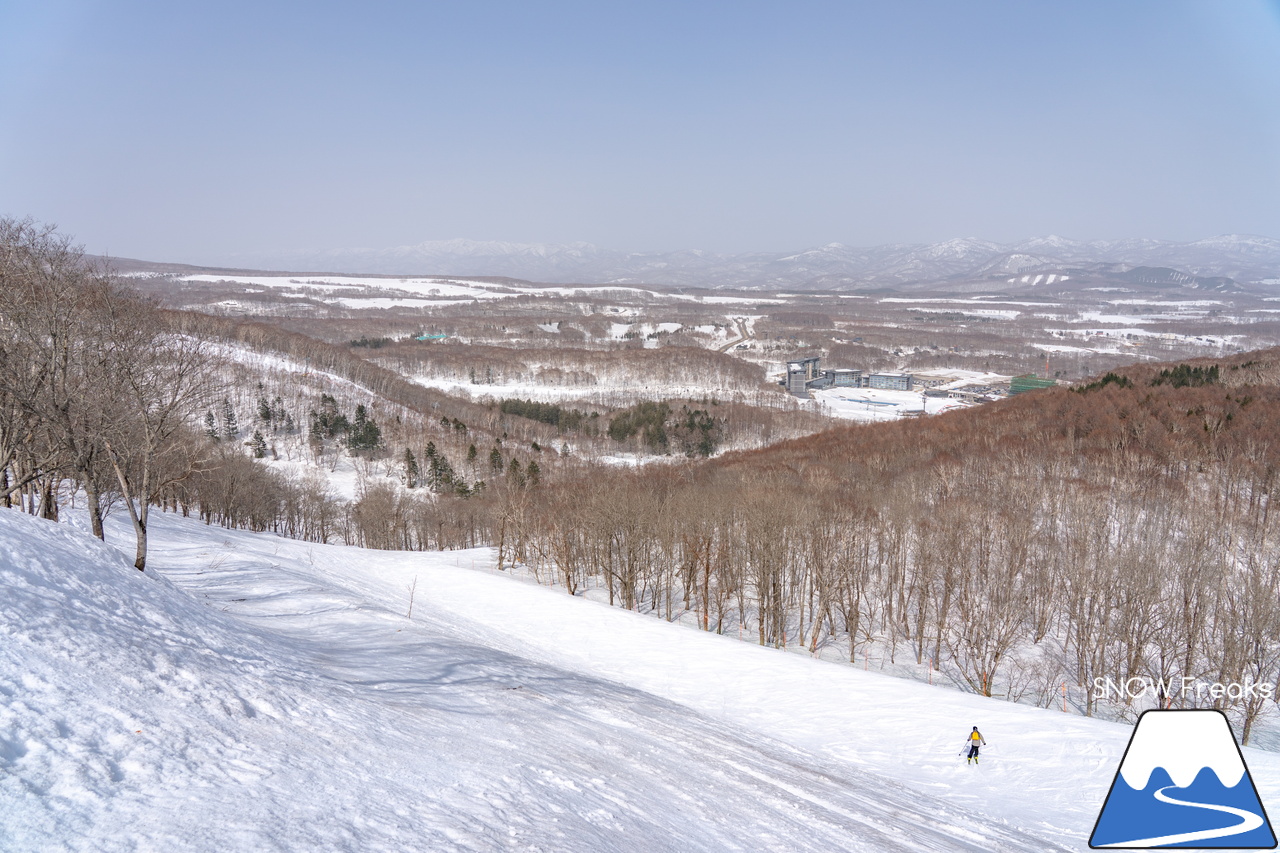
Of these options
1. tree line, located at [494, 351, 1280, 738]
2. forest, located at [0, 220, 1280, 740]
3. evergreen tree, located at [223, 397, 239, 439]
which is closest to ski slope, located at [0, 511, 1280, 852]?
forest, located at [0, 220, 1280, 740]

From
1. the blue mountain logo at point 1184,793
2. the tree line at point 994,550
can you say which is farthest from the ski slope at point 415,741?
the tree line at point 994,550

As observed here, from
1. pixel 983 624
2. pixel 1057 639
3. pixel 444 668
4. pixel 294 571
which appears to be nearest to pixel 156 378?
pixel 294 571

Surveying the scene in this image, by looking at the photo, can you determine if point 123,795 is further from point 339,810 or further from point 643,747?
point 643,747

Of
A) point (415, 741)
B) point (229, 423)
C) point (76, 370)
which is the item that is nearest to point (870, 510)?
point (415, 741)

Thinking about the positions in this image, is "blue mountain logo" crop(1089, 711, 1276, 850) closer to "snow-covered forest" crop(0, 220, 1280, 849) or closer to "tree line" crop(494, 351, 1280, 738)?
"snow-covered forest" crop(0, 220, 1280, 849)

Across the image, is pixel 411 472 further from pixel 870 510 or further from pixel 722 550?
pixel 870 510

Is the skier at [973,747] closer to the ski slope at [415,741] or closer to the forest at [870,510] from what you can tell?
the ski slope at [415,741]
